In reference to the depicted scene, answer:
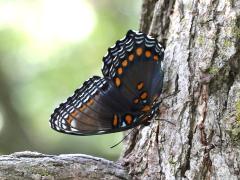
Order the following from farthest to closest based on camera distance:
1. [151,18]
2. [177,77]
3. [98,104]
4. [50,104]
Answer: [50,104]
[151,18]
[98,104]
[177,77]

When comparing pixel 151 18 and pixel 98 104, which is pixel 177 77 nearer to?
pixel 98 104

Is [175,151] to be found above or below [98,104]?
below

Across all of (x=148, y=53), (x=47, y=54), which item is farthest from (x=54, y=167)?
(x=47, y=54)

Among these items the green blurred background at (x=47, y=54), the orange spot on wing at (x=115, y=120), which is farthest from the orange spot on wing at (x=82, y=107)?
the green blurred background at (x=47, y=54)

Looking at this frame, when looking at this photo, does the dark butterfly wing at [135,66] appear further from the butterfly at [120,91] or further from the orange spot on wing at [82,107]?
the orange spot on wing at [82,107]

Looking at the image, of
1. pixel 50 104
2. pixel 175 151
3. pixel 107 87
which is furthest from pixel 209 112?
pixel 50 104

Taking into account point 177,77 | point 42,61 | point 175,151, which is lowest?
point 175,151

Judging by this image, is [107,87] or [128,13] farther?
[128,13]

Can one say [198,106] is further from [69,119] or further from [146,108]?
[69,119]

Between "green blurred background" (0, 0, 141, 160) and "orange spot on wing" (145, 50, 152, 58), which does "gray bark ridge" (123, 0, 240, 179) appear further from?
"green blurred background" (0, 0, 141, 160)
